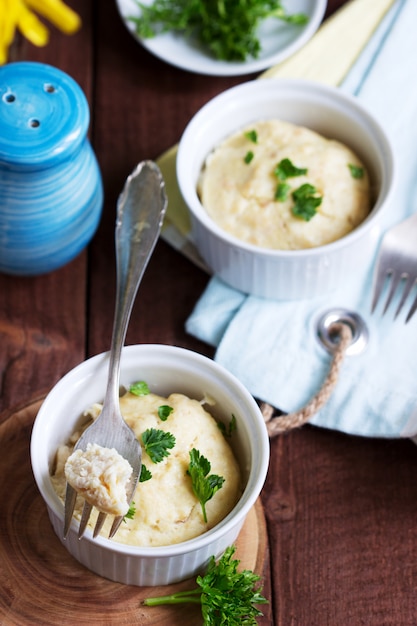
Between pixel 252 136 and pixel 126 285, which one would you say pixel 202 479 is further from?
pixel 252 136

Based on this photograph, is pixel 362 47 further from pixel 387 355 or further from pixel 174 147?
pixel 387 355

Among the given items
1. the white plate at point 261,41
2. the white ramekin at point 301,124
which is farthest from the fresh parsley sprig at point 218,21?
the white ramekin at point 301,124

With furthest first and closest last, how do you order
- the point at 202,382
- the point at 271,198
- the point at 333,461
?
the point at 271,198, the point at 333,461, the point at 202,382

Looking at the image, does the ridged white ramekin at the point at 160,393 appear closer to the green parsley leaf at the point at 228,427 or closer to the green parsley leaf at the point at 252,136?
the green parsley leaf at the point at 228,427

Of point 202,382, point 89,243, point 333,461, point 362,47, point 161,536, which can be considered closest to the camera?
point 161,536

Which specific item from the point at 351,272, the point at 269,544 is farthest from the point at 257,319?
the point at 269,544

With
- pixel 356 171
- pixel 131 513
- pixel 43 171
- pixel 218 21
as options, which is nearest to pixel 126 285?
pixel 43 171

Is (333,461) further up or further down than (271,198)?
further down
